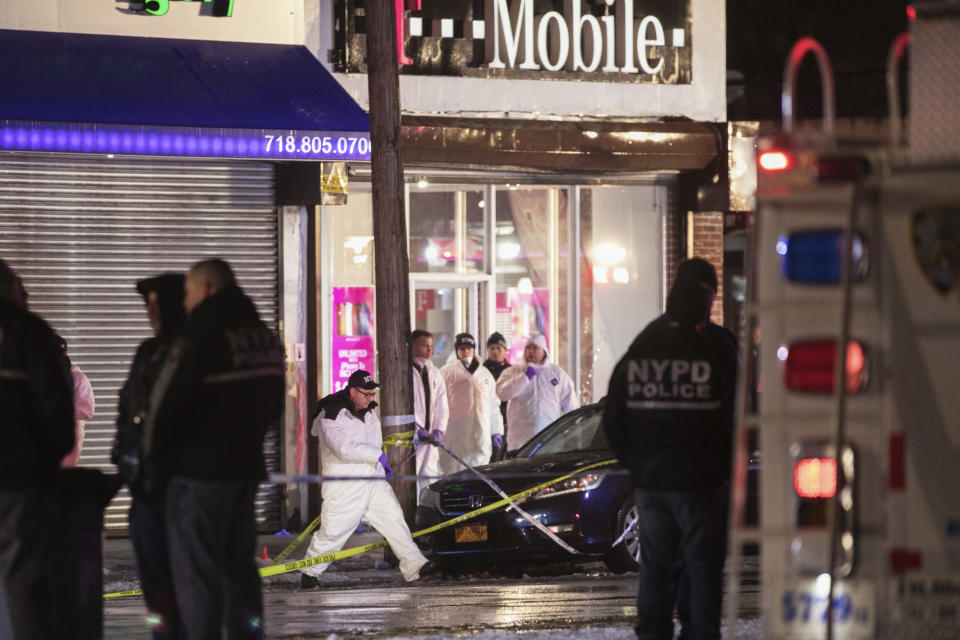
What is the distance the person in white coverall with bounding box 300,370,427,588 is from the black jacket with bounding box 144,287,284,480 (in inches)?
195

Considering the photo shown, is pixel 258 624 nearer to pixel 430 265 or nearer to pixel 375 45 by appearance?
pixel 375 45

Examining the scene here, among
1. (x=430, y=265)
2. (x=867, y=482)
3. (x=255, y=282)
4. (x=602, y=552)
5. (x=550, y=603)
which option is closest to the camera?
(x=867, y=482)

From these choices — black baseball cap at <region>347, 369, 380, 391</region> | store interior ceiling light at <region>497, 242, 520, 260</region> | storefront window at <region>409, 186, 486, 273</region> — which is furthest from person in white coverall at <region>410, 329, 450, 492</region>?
Answer: black baseball cap at <region>347, 369, 380, 391</region>

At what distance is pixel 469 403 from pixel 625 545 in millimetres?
4049

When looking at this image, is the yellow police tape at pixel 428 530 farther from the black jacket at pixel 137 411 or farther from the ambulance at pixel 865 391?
the ambulance at pixel 865 391

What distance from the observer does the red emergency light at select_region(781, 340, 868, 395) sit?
16.0 ft

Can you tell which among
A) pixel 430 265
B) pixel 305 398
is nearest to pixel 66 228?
pixel 305 398

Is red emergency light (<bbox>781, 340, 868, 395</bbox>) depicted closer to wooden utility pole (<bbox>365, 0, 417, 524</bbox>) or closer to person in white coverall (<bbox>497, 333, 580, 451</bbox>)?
wooden utility pole (<bbox>365, 0, 417, 524</bbox>)

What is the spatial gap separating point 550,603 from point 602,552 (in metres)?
1.75

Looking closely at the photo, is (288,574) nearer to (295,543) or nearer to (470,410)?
(295,543)

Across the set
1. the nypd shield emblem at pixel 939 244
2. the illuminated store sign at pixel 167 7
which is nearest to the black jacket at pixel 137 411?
the nypd shield emblem at pixel 939 244

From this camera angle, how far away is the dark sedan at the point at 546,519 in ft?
37.8

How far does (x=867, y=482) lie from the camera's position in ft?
16.0

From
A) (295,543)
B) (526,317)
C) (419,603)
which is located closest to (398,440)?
(295,543)
